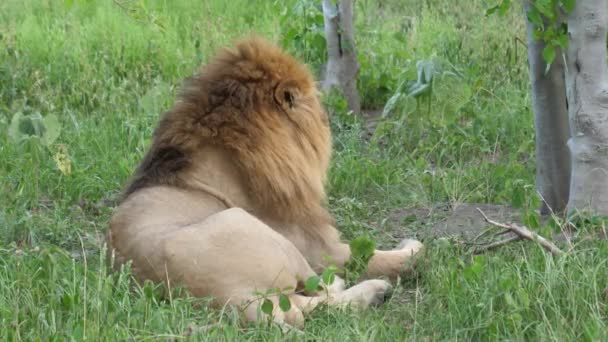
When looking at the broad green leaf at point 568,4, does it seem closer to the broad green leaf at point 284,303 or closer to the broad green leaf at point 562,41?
the broad green leaf at point 562,41

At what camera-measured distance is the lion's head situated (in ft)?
14.8

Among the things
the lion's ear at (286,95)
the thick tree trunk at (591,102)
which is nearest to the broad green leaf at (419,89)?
the thick tree trunk at (591,102)

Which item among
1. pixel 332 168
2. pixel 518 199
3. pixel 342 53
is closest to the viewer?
pixel 518 199

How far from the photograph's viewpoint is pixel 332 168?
629 centimetres

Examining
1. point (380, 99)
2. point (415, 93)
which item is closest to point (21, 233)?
point (415, 93)

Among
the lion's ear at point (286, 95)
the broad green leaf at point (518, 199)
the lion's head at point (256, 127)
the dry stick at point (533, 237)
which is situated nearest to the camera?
the dry stick at point (533, 237)

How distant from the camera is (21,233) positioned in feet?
17.4

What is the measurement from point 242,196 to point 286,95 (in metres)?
0.47

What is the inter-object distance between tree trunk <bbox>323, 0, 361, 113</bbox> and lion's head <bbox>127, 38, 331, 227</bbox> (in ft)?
8.87

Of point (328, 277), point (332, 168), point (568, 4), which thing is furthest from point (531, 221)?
point (332, 168)

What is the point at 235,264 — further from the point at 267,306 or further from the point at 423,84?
the point at 423,84

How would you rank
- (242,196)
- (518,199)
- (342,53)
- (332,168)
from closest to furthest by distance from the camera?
(242,196), (518,199), (332,168), (342,53)

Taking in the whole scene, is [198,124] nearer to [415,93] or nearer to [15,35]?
[415,93]

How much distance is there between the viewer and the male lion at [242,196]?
4004 millimetres
